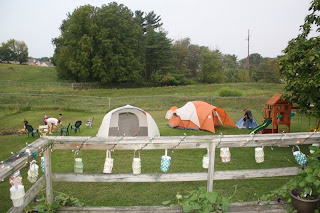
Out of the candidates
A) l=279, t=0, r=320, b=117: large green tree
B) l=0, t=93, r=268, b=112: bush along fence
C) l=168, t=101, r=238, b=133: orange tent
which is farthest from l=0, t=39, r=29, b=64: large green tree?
l=279, t=0, r=320, b=117: large green tree

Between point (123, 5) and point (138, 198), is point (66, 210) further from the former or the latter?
point (123, 5)

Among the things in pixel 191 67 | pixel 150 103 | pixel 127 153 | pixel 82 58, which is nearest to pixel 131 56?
pixel 82 58

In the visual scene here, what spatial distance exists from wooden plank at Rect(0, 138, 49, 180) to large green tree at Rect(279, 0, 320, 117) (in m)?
6.88

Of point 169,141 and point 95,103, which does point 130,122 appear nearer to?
point 169,141

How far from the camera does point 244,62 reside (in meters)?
82.4

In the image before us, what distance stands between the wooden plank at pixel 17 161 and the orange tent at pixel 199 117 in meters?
9.74

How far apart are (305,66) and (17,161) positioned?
767 centimetres

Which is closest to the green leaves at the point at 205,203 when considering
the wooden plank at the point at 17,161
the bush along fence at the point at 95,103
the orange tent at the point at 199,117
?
the wooden plank at the point at 17,161

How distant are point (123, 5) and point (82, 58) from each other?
12.0 metres

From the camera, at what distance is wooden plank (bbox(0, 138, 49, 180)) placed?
6.92 ft

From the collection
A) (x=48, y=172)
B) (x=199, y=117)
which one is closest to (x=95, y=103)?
(x=199, y=117)

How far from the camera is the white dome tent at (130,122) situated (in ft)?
32.5

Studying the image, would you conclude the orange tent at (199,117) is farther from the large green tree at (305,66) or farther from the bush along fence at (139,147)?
the bush along fence at (139,147)

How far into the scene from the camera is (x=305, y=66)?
7.19 metres
